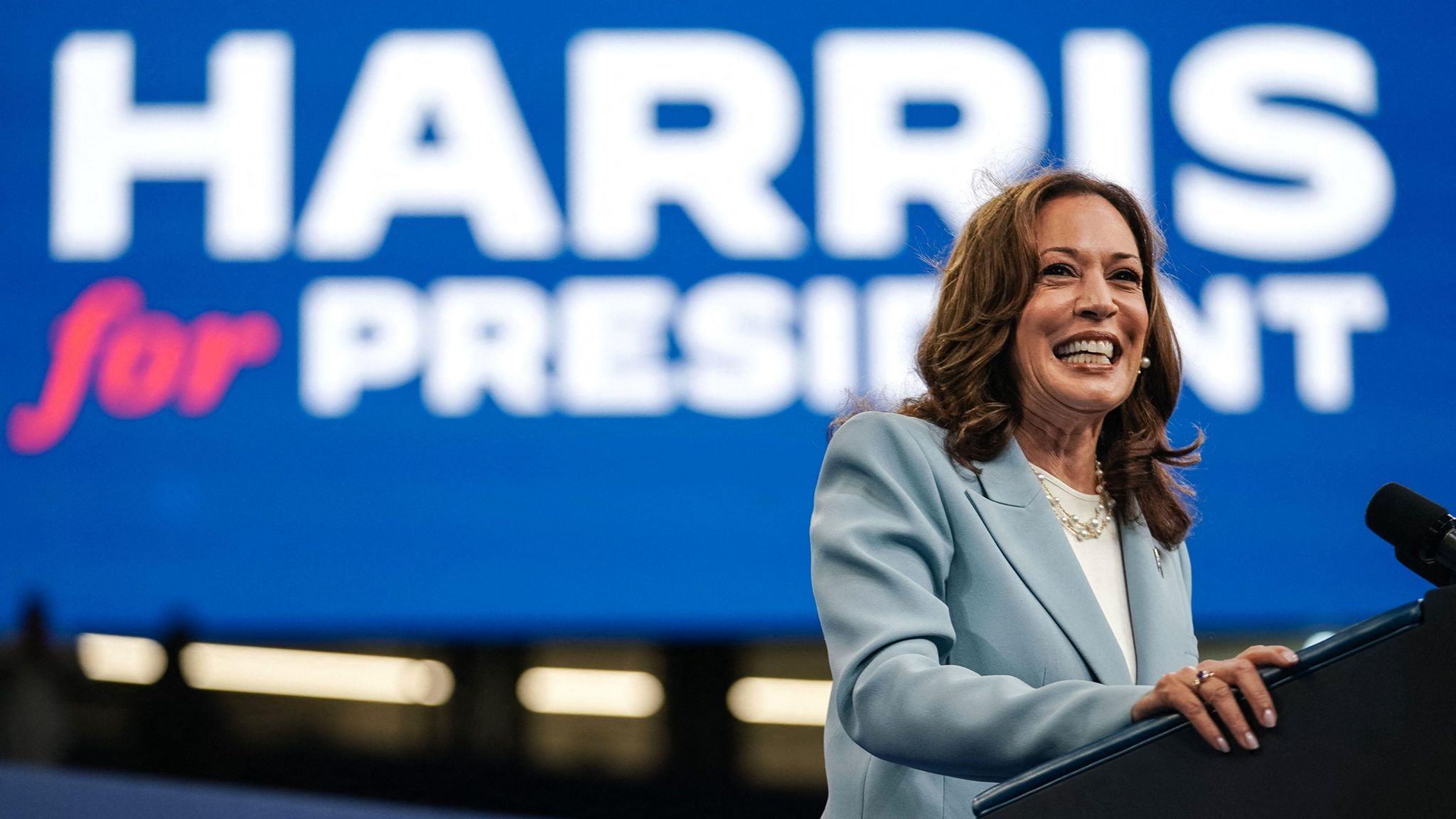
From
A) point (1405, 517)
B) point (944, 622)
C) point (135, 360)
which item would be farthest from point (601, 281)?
point (1405, 517)

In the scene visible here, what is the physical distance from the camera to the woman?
105 centimetres

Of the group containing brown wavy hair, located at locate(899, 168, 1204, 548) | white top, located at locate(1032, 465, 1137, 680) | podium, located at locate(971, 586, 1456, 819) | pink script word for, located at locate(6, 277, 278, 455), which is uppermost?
pink script word for, located at locate(6, 277, 278, 455)

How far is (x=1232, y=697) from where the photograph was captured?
842 mm

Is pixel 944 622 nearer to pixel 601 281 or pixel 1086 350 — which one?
pixel 1086 350

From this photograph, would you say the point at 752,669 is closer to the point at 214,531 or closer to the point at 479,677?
the point at 479,677

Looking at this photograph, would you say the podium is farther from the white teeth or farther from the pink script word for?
the pink script word for

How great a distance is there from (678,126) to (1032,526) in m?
2.39

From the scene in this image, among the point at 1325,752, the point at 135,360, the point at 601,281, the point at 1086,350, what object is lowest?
the point at 1325,752

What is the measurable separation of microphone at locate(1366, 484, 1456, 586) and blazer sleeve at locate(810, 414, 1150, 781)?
0.20 m

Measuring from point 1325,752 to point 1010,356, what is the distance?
0.64m

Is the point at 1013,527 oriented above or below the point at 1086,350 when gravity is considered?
below

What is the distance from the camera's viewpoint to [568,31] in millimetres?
3508

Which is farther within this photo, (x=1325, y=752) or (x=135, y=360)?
(x=135, y=360)

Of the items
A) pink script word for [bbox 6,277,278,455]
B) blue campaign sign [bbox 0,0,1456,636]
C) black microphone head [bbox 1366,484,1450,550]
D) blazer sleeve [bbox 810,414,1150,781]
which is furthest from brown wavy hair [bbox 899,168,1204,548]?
pink script word for [bbox 6,277,278,455]
